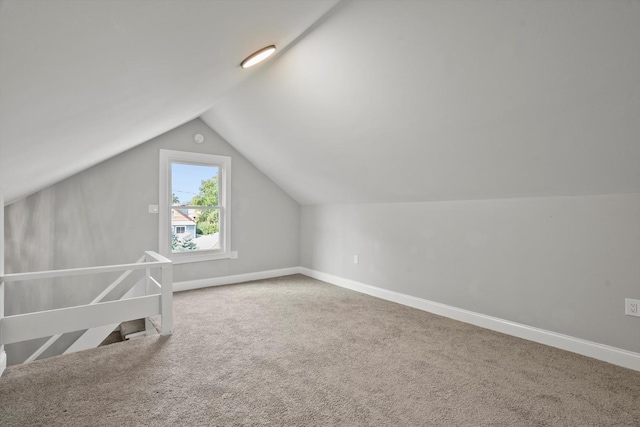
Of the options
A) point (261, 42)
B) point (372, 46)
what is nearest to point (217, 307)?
point (261, 42)

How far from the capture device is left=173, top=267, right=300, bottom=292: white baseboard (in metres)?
4.38

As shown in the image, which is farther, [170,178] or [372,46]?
[170,178]

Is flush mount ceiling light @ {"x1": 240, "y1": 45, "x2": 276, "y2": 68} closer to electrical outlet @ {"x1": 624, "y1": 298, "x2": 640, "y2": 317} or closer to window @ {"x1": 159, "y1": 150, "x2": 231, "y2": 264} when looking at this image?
window @ {"x1": 159, "y1": 150, "x2": 231, "y2": 264}

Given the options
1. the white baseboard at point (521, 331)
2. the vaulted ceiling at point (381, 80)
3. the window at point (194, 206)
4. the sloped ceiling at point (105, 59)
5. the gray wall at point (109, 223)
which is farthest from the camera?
the window at point (194, 206)

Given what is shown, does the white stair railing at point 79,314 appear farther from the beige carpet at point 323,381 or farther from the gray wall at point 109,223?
the gray wall at point 109,223

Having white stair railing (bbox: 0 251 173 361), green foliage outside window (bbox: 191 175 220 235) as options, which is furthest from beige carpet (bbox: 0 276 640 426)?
green foliage outside window (bbox: 191 175 220 235)

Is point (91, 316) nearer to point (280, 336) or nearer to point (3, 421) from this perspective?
point (3, 421)

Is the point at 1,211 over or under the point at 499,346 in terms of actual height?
over

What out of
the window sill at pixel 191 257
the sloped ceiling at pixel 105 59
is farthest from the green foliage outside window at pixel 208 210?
the sloped ceiling at pixel 105 59

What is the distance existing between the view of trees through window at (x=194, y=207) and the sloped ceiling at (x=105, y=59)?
6.42 feet

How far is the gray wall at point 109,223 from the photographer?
3322mm

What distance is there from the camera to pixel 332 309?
139 inches

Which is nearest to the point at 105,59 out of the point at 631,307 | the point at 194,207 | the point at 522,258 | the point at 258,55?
the point at 258,55

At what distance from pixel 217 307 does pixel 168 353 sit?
117 cm
